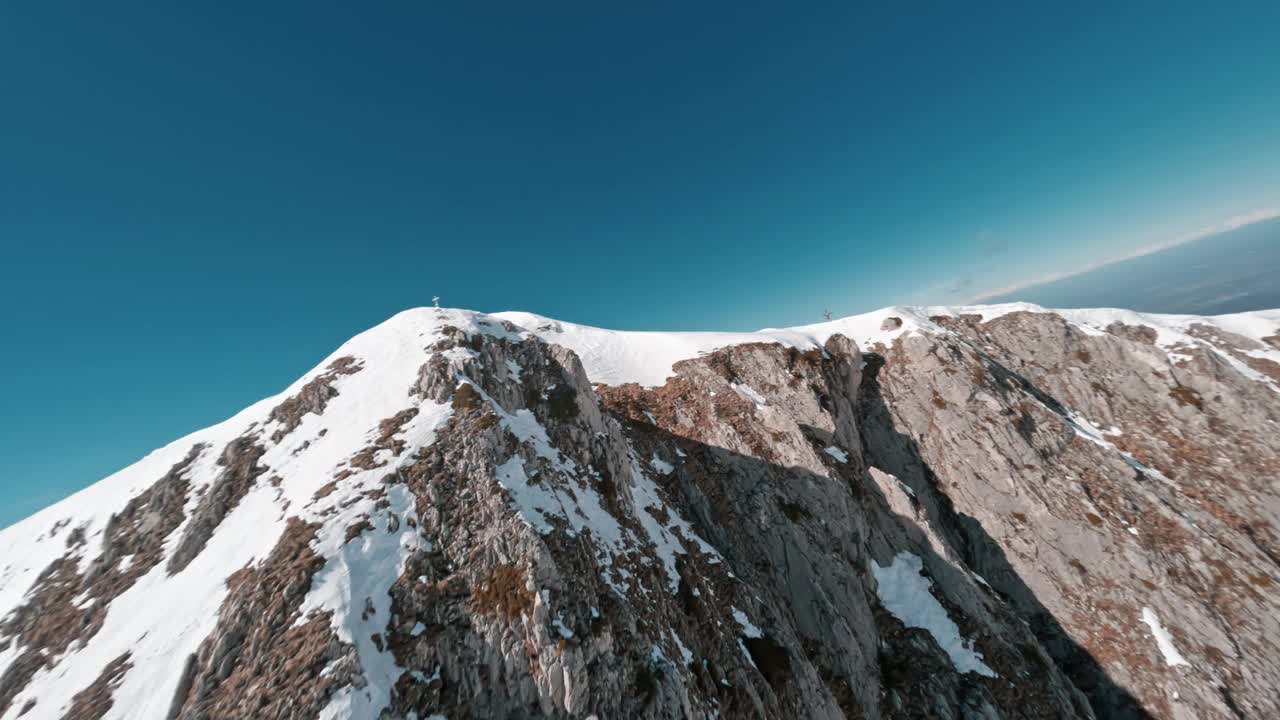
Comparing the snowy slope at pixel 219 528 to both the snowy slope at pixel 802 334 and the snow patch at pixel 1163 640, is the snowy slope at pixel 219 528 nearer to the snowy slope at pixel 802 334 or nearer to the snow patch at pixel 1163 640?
the snowy slope at pixel 802 334

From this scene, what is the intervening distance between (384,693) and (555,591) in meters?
5.87

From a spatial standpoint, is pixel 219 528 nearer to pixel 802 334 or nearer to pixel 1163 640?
pixel 802 334

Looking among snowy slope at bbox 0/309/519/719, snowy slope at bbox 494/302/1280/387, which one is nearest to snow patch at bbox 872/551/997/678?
snowy slope at bbox 494/302/1280/387

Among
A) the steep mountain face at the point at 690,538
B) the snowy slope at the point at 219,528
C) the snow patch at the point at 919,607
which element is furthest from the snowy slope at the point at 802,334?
the snow patch at the point at 919,607

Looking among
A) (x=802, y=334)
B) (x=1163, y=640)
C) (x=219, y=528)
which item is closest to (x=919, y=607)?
(x=1163, y=640)

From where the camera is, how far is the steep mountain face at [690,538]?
14.4 metres

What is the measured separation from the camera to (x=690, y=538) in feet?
91.6

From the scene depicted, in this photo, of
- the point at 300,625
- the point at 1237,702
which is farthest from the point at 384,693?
the point at 1237,702

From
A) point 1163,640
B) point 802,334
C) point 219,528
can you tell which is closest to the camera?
point 219,528

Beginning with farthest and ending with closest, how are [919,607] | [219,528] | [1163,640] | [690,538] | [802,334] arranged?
[802,334] < [1163,640] < [919,607] < [690,538] < [219,528]

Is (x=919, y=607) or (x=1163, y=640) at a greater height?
(x=919, y=607)

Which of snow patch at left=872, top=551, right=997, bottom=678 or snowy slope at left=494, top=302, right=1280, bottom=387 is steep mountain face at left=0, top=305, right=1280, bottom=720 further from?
snowy slope at left=494, top=302, right=1280, bottom=387

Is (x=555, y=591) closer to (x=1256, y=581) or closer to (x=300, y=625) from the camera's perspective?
(x=300, y=625)

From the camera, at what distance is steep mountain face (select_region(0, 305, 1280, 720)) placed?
47.2ft
